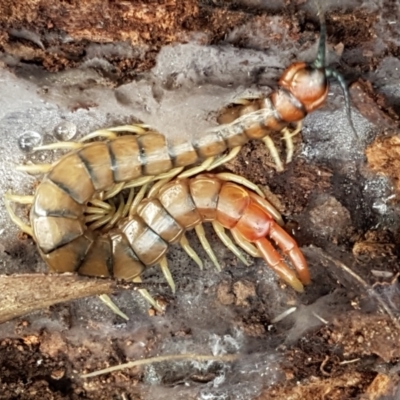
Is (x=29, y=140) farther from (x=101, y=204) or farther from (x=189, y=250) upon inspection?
(x=189, y=250)

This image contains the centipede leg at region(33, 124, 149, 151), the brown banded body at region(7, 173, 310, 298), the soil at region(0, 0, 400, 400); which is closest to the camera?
the soil at region(0, 0, 400, 400)

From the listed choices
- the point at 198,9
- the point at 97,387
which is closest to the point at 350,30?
the point at 198,9

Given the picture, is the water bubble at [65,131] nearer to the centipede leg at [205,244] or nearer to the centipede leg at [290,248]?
the centipede leg at [205,244]

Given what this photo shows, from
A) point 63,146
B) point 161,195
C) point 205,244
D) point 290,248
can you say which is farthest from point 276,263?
point 63,146

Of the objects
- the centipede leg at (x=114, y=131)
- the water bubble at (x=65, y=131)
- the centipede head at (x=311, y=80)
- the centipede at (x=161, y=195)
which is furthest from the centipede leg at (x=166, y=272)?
the centipede head at (x=311, y=80)

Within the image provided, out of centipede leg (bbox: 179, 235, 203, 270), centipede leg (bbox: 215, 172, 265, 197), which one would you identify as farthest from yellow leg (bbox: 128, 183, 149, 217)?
centipede leg (bbox: 215, 172, 265, 197)

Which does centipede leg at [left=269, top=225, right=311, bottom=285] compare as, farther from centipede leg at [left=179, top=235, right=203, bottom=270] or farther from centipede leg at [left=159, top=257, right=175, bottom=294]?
centipede leg at [left=159, top=257, right=175, bottom=294]

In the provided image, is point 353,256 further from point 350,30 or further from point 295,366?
point 350,30
